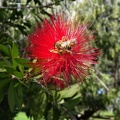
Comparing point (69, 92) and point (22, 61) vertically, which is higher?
point (22, 61)

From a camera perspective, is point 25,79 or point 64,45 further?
point 25,79

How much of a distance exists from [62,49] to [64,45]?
21 mm

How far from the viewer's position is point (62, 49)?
1318 millimetres

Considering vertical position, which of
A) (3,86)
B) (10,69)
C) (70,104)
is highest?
(10,69)

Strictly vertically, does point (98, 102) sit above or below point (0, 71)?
below

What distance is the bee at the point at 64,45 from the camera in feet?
4.30

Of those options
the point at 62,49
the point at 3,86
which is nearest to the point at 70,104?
the point at 3,86

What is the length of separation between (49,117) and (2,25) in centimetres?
120

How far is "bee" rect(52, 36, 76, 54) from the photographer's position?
4.30 feet

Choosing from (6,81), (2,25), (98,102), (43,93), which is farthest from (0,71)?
(98,102)

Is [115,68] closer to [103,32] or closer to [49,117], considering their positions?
[103,32]

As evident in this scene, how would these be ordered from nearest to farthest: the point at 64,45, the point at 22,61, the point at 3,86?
the point at 64,45 → the point at 22,61 → the point at 3,86

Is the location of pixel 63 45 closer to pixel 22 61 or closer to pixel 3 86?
pixel 22 61

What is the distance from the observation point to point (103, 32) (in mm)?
8969
